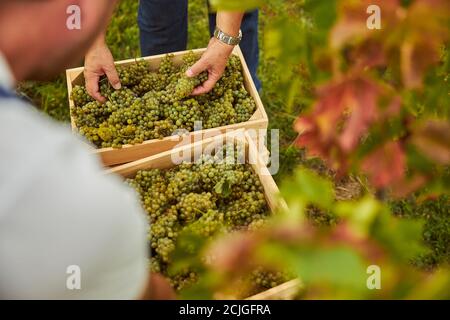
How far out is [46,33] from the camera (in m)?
0.93

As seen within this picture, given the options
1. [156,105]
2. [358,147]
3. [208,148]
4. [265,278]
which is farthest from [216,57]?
[358,147]

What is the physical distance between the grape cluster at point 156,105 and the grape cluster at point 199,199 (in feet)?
0.59

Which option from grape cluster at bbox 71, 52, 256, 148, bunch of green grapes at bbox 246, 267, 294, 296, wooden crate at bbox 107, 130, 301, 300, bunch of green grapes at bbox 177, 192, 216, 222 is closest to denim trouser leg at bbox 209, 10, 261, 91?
grape cluster at bbox 71, 52, 256, 148

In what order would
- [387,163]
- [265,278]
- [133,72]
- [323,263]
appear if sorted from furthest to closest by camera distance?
[133,72] → [265,278] → [387,163] → [323,263]

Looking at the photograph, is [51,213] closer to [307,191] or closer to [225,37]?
[307,191]

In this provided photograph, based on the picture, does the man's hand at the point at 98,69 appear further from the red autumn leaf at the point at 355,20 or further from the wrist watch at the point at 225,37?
the red autumn leaf at the point at 355,20

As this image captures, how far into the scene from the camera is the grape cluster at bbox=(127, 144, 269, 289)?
151cm

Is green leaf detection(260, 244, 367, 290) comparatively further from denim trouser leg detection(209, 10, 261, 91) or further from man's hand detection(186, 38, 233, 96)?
denim trouser leg detection(209, 10, 261, 91)

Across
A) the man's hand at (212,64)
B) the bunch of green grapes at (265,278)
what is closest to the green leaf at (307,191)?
the bunch of green grapes at (265,278)

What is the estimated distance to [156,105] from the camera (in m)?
1.89

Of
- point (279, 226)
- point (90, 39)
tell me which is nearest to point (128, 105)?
point (90, 39)

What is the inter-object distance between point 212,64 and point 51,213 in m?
1.31
